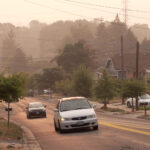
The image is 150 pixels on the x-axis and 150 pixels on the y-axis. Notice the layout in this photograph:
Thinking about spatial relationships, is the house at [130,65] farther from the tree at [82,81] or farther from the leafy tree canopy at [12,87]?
the leafy tree canopy at [12,87]

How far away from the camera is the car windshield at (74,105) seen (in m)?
21.6

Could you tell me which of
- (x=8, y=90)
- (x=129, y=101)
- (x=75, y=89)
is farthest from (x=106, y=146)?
(x=75, y=89)

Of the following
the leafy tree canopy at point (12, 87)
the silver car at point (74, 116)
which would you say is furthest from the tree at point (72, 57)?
the silver car at point (74, 116)

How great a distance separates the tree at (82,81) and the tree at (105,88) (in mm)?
14960

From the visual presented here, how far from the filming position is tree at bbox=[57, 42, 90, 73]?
11025cm

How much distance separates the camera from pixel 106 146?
14.4 metres

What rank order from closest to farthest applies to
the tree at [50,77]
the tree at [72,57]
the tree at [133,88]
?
the tree at [133,88] → the tree at [50,77] → the tree at [72,57]

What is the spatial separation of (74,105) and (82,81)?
44.6 meters

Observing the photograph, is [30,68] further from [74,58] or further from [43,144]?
[43,144]

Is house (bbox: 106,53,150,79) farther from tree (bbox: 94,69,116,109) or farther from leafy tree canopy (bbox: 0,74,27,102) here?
leafy tree canopy (bbox: 0,74,27,102)

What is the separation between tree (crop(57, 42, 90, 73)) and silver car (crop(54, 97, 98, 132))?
88194mm

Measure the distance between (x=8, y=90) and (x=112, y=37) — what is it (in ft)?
480

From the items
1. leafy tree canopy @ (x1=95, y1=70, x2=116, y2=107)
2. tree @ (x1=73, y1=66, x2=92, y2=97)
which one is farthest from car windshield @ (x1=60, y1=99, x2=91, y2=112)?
tree @ (x1=73, y1=66, x2=92, y2=97)

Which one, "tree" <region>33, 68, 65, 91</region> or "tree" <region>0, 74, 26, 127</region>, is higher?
"tree" <region>33, 68, 65, 91</region>
